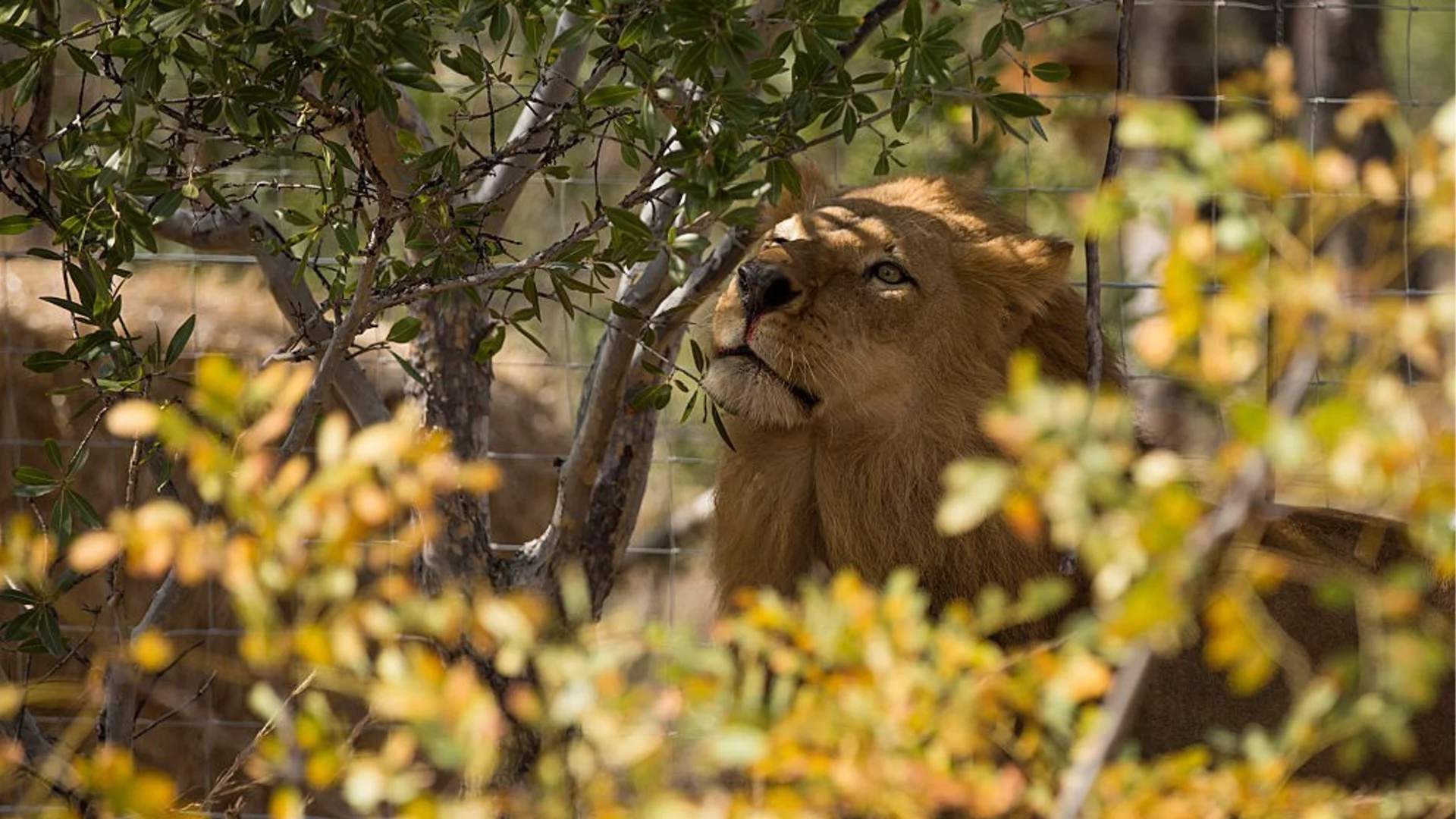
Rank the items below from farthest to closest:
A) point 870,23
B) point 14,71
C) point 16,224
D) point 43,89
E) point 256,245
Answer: point 256,245, point 870,23, point 43,89, point 16,224, point 14,71

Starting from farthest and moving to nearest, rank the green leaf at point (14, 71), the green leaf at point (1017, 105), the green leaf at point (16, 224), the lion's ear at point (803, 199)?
1. the lion's ear at point (803, 199)
2. the green leaf at point (1017, 105)
3. the green leaf at point (16, 224)
4. the green leaf at point (14, 71)

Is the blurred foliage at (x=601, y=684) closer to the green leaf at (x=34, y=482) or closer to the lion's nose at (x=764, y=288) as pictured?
the green leaf at (x=34, y=482)

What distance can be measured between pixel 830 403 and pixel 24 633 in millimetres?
1328

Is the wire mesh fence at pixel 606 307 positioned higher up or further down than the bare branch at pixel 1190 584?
further down

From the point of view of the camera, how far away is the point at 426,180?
2.53 meters

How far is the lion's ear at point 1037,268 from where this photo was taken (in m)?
3.01

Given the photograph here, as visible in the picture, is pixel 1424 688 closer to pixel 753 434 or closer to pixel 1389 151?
pixel 753 434

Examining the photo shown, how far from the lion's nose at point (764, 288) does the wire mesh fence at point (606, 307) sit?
60 cm

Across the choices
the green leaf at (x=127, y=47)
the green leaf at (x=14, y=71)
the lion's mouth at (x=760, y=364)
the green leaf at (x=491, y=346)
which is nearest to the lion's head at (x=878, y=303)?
the lion's mouth at (x=760, y=364)

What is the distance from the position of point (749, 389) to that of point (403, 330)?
58cm

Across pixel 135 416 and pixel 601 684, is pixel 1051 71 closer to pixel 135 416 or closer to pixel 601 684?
pixel 601 684

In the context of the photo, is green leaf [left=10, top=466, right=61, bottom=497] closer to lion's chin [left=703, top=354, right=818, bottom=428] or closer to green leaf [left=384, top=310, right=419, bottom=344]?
green leaf [left=384, top=310, right=419, bottom=344]

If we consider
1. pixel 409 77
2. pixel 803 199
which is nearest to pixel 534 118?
pixel 803 199

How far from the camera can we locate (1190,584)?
3.87 ft
